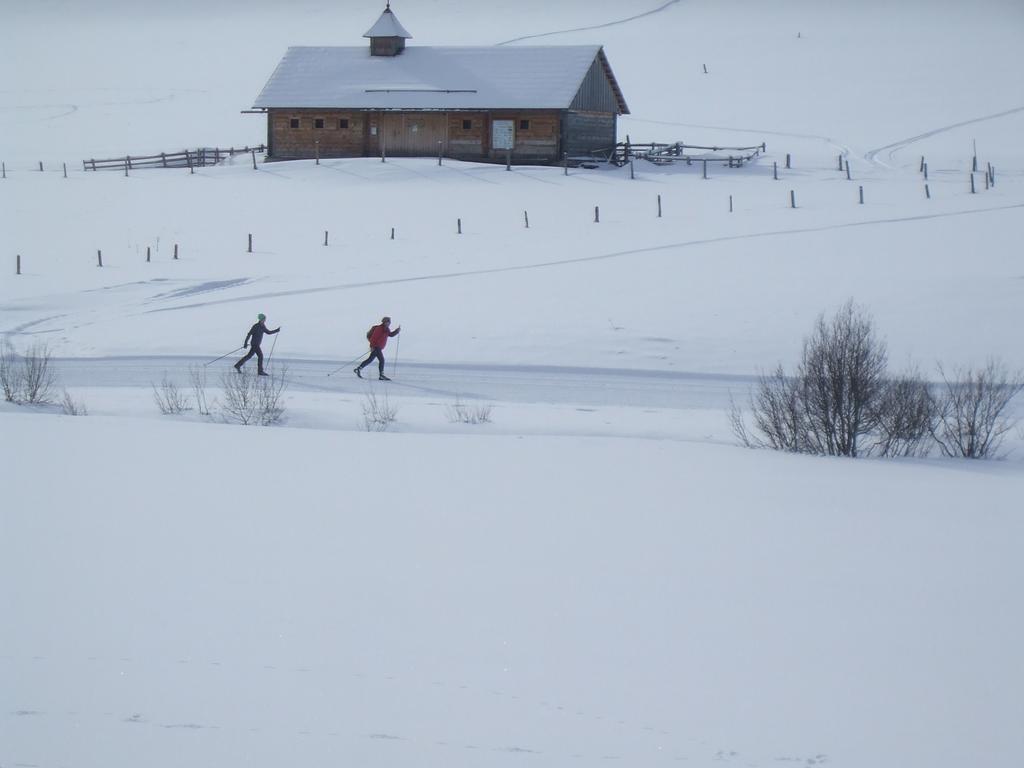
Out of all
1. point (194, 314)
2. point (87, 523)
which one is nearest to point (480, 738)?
point (87, 523)

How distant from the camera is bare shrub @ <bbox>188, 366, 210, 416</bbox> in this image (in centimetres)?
1716

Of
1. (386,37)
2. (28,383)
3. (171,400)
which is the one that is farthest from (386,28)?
(171,400)

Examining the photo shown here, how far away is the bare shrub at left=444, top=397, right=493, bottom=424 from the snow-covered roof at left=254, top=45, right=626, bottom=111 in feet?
112

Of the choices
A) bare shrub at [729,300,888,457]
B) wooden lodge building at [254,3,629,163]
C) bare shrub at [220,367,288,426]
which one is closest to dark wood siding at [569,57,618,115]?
wooden lodge building at [254,3,629,163]

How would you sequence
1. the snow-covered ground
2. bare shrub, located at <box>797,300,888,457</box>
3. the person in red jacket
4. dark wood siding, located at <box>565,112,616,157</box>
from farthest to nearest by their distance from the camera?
dark wood siding, located at <box>565,112,616,157</box> → the person in red jacket → bare shrub, located at <box>797,300,888,457</box> → the snow-covered ground

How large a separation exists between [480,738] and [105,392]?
45.4 ft

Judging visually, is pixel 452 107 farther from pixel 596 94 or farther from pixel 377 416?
pixel 377 416

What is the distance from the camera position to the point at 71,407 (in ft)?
53.9

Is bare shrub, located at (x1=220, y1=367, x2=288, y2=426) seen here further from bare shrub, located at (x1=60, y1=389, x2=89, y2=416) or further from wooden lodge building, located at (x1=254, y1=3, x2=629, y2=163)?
wooden lodge building, located at (x1=254, y1=3, x2=629, y2=163)

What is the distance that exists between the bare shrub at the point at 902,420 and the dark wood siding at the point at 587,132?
120ft

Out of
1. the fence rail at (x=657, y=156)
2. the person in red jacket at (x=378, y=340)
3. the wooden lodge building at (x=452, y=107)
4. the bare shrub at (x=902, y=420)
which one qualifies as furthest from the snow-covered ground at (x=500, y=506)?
the fence rail at (x=657, y=156)

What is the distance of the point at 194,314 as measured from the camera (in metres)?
25.8

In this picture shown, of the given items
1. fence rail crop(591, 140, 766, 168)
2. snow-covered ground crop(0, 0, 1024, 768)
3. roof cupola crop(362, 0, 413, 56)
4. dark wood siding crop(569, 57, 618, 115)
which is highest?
roof cupola crop(362, 0, 413, 56)

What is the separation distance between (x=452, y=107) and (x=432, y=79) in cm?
371
